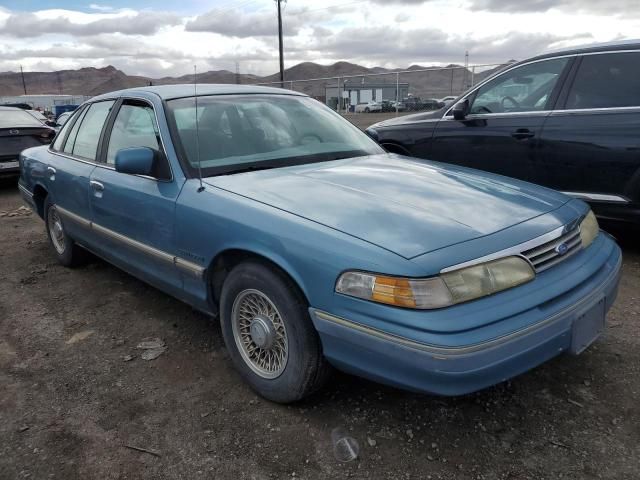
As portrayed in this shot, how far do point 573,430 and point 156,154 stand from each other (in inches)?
102

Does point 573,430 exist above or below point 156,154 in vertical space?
below

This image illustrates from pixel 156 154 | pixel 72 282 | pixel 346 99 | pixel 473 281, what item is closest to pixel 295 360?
pixel 473 281

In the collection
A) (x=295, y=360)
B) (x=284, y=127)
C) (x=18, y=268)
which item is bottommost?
(x=18, y=268)

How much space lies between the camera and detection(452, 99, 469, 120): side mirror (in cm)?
522

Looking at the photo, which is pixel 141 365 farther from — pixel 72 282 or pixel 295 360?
pixel 72 282

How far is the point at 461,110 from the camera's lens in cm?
522

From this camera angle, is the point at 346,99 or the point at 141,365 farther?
the point at 346,99

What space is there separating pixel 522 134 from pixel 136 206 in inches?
133

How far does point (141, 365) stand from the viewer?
3.18 meters

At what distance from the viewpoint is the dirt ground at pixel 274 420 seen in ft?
7.43

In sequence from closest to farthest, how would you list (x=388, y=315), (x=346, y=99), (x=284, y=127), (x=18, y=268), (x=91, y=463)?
1. (x=388, y=315)
2. (x=91, y=463)
3. (x=284, y=127)
4. (x=18, y=268)
5. (x=346, y=99)

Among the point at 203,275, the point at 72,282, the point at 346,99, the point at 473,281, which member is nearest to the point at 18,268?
the point at 72,282

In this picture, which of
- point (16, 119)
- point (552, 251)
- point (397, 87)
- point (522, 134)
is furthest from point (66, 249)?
point (397, 87)

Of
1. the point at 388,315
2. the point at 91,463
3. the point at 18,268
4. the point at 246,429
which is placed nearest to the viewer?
the point at 388,315
